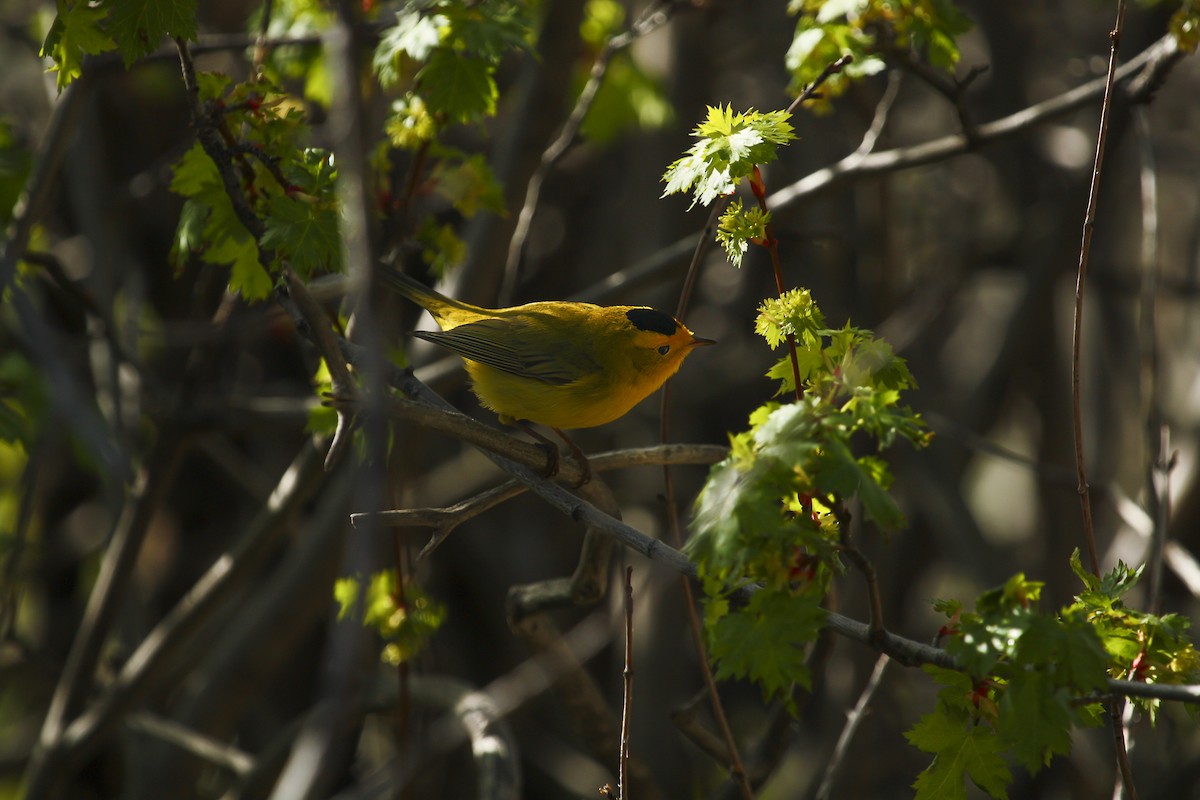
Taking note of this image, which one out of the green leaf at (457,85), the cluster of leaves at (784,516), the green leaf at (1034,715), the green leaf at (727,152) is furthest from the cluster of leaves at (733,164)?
the green leaf at (457,85)

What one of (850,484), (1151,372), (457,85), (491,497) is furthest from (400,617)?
(1151,372)

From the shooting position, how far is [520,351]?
3.61 m

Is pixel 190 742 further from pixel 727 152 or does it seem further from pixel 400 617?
pixel 727 152

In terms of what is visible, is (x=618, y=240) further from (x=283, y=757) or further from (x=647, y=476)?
(x=283, y=757)

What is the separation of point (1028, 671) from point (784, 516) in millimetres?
457

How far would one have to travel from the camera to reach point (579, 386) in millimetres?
3555

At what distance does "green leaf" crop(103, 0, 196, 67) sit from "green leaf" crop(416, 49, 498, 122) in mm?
735

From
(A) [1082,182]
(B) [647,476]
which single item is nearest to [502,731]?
(B) [647,476]

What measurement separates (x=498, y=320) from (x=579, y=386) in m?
0.38

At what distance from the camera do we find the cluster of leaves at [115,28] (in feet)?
8.12

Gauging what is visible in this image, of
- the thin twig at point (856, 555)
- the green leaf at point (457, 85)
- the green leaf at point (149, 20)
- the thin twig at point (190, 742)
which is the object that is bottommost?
the thin twig at point (190, 742)

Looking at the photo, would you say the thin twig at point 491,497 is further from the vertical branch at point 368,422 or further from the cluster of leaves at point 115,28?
the cluster of leaves at point 115,28

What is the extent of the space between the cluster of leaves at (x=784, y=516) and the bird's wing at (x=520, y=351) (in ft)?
5.61

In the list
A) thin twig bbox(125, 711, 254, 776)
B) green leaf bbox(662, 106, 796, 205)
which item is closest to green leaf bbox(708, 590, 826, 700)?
green leaf bbox(662, 106, 796, 205)
